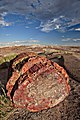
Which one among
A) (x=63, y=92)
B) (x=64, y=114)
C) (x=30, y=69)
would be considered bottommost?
(x=64, y=114)

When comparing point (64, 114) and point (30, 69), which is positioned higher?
point (30, 69)

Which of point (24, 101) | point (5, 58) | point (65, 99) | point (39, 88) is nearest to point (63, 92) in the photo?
point (65, 99)

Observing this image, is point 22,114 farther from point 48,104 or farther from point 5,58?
point 5,58

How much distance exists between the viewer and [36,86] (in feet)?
18.9

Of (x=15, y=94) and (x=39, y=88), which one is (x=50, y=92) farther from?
→ (x=15, y=94)

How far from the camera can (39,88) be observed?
18.9 ft

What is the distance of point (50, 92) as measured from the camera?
19.2 feet

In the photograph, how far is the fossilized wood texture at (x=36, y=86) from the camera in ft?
18.8

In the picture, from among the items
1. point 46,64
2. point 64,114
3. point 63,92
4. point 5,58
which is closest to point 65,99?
point 63,92

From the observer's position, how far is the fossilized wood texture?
18.8 ft

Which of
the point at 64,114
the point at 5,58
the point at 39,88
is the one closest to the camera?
the point at 64,114

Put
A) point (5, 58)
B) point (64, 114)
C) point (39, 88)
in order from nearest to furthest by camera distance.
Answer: point (64, 114)
point (39, 88)
point (5, 58)

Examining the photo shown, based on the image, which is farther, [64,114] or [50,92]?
[50,92]

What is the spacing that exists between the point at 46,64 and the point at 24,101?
1.12 m
